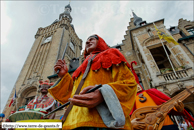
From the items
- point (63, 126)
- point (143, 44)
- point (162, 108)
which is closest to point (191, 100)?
point (143, 44)

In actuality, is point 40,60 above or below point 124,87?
above

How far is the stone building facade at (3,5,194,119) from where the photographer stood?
6.62 metres

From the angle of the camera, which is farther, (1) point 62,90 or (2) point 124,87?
(1) point 62,90

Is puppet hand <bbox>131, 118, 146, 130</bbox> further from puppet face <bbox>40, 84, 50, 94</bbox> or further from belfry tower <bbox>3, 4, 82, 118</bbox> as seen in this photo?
belfry tower <bbox>3, 4, 82, 118</bbox>

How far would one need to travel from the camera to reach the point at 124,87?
1216mm

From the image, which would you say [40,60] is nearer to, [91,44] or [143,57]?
[143,57]

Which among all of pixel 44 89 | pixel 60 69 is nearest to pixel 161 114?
pixel 60 69

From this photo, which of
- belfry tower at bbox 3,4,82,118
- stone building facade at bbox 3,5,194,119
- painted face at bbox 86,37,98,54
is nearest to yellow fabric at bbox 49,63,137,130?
painted face at bbox 86,37,98,54

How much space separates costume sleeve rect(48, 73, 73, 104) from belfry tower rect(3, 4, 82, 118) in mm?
11856


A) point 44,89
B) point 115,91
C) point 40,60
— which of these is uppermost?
point 40,60

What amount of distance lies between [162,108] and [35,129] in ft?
9.53

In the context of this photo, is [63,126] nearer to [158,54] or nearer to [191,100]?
[191,100]

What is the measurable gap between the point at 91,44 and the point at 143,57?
735cm

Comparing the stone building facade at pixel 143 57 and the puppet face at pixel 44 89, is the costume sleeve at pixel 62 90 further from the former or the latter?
the stone building facade at pixel 143 57
